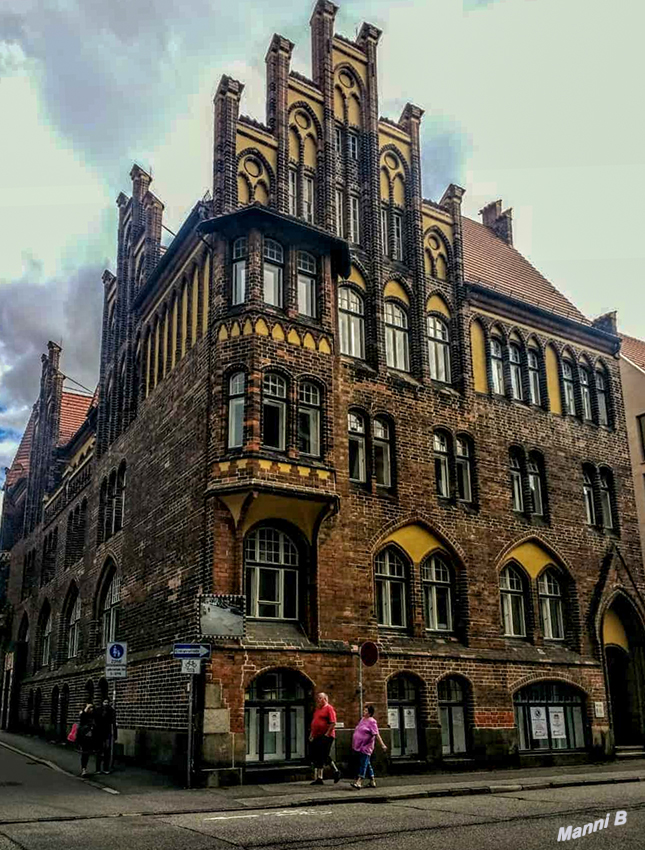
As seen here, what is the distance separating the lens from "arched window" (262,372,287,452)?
65.5ft

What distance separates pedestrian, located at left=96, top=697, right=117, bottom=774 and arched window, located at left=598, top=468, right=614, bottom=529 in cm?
1592

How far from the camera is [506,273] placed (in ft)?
97.4

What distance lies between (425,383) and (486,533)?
445 cm

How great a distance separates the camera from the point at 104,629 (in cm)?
2855

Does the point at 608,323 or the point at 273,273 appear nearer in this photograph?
the point at 273,273

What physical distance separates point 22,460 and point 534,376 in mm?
36422

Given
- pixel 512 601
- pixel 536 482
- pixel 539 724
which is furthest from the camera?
pixel 536 482

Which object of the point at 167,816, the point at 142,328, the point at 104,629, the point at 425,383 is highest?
the point at 142,328

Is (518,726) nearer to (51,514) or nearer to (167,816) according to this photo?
(167,816)

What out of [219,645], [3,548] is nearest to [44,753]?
[219,645]

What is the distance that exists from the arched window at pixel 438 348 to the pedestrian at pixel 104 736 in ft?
40.2

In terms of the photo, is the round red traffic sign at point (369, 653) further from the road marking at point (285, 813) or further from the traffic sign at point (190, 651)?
the road marking at point (285, 813)

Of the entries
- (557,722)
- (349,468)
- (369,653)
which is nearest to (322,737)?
(369,653)

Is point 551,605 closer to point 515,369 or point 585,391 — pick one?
point 515,369
